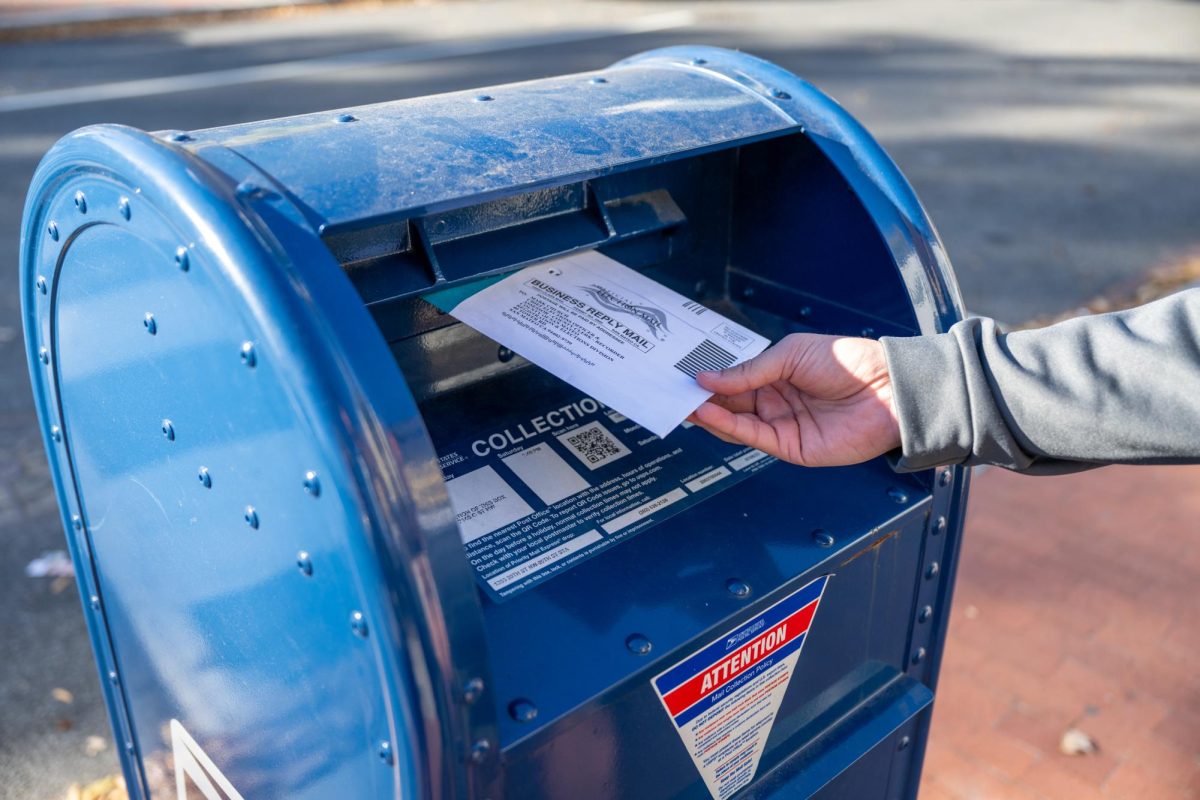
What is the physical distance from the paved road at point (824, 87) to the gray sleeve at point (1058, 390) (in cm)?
41

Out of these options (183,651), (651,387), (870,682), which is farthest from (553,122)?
(870,682)

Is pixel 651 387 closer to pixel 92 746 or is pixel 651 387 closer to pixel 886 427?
pixel 886 427

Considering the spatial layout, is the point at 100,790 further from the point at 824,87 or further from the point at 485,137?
the point at 824,87

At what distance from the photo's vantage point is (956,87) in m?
8.18

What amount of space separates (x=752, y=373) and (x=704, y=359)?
0.21 feet

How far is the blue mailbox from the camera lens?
966 mm

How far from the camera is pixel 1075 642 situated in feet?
9.01

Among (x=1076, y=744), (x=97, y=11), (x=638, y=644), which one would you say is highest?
(x=638, y=644)

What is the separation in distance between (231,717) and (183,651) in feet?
0.43

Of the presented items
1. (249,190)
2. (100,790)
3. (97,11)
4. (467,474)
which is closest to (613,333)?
(467,474)

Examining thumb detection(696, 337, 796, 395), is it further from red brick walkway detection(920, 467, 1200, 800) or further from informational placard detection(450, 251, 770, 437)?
red brick walkway detection(920, 467, 1200, 800)

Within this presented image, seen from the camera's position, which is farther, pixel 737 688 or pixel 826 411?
pixel 826 411

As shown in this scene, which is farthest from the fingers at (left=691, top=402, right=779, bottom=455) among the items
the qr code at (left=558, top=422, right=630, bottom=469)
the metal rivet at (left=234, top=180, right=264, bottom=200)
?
the metal rivet at (left=234, top=180, right=264, bottom=200)

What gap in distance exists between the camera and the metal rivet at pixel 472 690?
980mm
